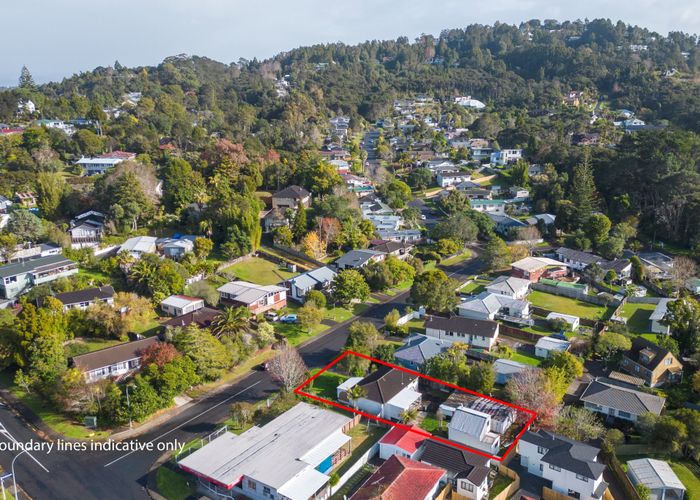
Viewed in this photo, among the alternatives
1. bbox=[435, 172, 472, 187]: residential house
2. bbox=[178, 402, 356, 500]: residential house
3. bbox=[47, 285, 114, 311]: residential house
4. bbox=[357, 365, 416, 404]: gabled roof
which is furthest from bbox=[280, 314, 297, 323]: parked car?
bbox=[435, 172, 472, 187]: residential house

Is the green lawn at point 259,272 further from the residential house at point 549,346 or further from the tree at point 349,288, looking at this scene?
the residential house at point 549,346

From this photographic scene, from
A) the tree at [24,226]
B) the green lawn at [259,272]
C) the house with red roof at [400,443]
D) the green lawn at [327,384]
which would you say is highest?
the tree at [24,226]

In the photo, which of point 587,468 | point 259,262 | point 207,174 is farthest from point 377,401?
point 207,174

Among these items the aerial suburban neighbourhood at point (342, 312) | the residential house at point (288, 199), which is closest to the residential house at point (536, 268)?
the aerial suburban neighbourhood at point (342, 312)

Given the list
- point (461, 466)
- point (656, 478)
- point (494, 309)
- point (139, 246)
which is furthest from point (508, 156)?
point (461, 466)

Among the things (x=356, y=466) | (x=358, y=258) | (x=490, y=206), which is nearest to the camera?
(x=356, y=466)

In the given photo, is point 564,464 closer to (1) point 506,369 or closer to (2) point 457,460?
(2) point 457,460

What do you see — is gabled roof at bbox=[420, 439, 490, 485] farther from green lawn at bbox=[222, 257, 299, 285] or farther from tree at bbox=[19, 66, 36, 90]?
tree at bbox=[19, 66, 36, 90]
